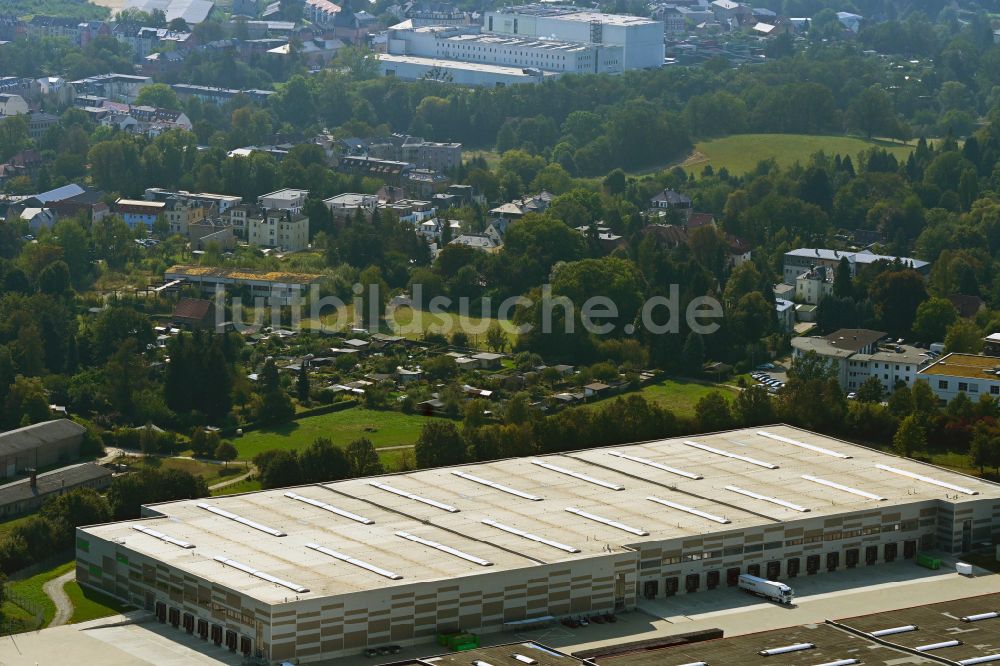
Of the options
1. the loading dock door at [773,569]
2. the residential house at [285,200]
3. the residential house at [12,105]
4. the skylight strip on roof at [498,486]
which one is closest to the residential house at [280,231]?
the residential house at [285,200]

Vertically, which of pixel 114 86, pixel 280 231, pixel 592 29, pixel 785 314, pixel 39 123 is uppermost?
pixel 592 29

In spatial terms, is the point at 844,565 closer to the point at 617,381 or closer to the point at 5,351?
the point at 617,381

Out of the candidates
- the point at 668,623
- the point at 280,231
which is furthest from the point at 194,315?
the point at 668,623

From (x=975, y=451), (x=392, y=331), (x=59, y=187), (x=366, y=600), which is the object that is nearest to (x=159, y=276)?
(x=392, y=331)

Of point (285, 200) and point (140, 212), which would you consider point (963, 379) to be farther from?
point (140, 212)

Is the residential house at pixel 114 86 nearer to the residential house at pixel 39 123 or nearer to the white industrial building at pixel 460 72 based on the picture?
the residential house at pixel 39 123

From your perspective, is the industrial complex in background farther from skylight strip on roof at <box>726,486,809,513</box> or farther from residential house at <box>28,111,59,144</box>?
skylight strip on roof at <box>726,486,809,513</box>

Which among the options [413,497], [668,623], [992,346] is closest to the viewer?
[668,623]
